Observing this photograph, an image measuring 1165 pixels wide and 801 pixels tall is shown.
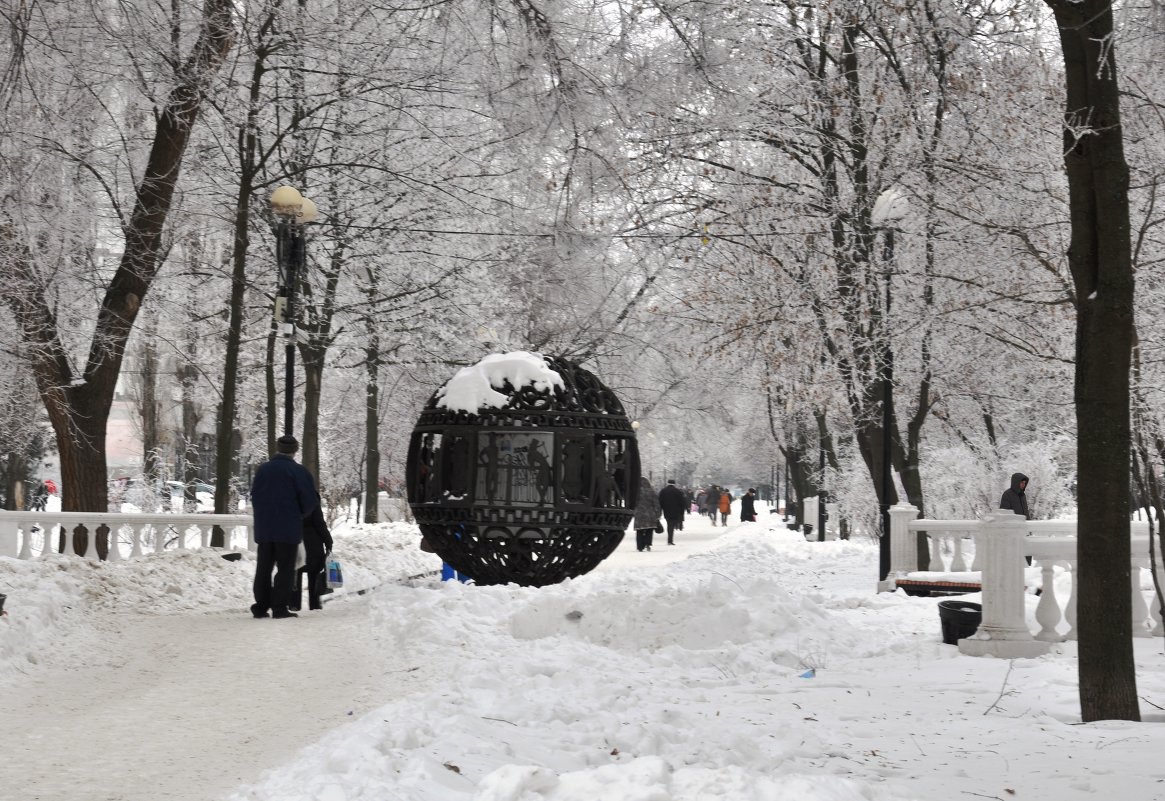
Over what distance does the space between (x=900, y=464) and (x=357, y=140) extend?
1062 cm

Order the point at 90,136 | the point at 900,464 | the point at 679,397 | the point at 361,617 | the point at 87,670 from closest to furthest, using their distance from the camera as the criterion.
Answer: the point at 87,670
the point at 361,617
the point at 90,136
the point at 900,464
the point at 679,397

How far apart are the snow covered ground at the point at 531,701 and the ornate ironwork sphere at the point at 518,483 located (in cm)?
52

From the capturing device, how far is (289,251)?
55.4 ft

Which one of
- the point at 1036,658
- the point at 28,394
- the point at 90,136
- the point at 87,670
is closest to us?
the point at 87,670

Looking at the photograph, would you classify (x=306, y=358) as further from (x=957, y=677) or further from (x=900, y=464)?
(x=957, y=677)

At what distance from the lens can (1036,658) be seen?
438 inches

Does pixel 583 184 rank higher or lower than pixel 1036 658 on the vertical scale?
higher

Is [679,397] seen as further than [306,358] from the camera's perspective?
Yes

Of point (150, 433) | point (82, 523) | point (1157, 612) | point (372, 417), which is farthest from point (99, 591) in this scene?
point (150, 433)

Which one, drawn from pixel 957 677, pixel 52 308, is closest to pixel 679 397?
pixel 52 308

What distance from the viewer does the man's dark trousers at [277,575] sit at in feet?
43.4


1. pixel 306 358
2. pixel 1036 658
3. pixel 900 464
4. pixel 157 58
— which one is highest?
pixel 157 58

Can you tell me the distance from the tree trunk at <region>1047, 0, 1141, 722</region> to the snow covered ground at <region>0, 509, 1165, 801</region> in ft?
1.56

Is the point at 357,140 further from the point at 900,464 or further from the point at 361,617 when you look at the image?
the point at 361,617
